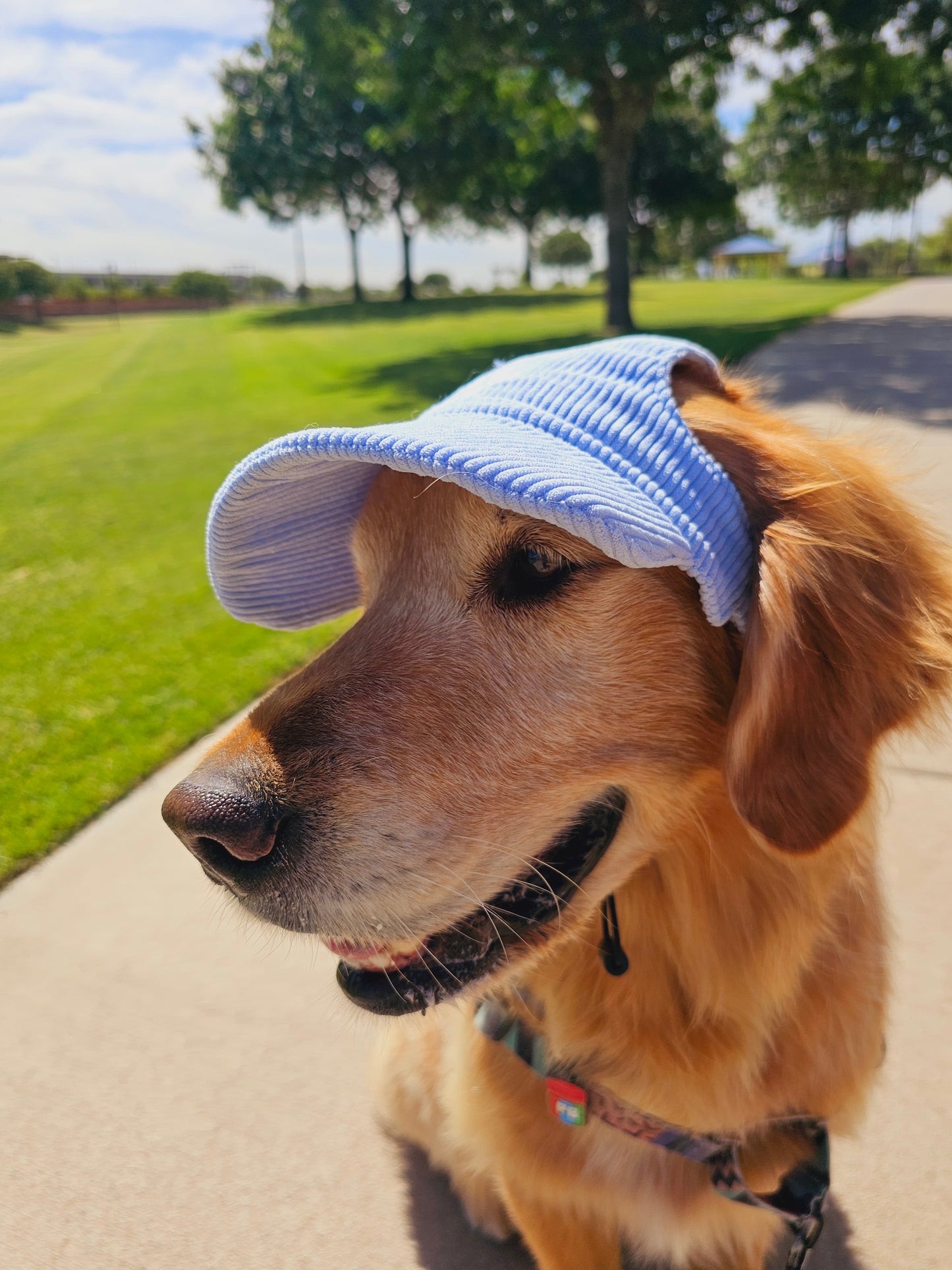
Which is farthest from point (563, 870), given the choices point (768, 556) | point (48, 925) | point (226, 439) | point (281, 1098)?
point (226, 439)

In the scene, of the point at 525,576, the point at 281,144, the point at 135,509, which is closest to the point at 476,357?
the point at 135,509

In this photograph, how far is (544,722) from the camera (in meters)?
1.42

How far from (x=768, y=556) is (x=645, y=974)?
2.85 feet

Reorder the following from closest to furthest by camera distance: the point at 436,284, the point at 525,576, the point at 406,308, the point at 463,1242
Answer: the point at 525,576 < the point at 463,1242 < the point at 406,308 < the point at 436,284

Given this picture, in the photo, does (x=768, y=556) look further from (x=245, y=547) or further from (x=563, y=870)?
(x=245, y=547)

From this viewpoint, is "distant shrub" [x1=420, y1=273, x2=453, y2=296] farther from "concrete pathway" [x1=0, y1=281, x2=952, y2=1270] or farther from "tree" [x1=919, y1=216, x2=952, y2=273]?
"concrete pathway" [x1=0, y1=281, x2=952, y2=1270]

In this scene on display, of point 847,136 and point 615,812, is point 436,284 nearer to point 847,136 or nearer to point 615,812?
point 847,136

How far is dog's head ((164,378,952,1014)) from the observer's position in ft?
4.38

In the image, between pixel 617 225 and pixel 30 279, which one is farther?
pixel 617 225

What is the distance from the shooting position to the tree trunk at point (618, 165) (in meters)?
15.0

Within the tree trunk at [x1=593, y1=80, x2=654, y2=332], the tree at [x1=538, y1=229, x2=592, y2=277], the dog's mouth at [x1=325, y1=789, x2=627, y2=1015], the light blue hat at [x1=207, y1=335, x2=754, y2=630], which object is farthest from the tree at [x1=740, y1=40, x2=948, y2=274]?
the tree at [x1=538, y1=229, x2=592, y2=277]

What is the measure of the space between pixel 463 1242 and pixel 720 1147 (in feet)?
2.34

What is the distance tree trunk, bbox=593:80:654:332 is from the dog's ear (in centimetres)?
1528

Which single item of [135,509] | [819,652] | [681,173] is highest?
[681,173]
